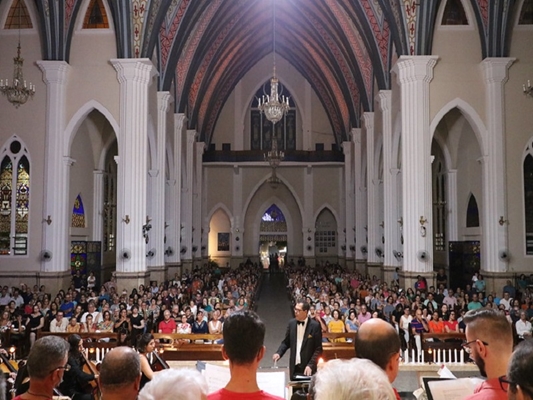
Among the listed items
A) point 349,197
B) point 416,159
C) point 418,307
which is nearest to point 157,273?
point 416,159

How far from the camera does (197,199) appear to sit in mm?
→ 33000

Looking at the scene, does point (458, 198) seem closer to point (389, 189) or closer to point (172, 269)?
point (389, 189)

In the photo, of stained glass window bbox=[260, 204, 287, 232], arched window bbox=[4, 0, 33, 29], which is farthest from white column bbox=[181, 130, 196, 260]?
arched window bbox=[4, 0, 33, 29]

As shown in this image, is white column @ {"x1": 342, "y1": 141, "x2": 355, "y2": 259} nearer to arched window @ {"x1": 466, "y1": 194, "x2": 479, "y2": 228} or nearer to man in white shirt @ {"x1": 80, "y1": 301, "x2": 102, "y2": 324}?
arched window @ {"x1": 466, "y1": 194, "x2": 479, "y2": 228}

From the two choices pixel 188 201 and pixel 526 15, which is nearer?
pixel 526 15

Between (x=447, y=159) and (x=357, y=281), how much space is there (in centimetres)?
611

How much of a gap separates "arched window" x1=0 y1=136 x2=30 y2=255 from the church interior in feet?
0.14

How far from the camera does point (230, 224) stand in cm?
3644

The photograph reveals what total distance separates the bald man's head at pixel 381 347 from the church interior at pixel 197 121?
13365 millimetres

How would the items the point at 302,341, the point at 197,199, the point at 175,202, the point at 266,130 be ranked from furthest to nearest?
the point at 266,130, the point at 197,199, the point at 175,202, the point at 302,341

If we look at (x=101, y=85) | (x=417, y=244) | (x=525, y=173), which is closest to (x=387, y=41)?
(x=525, y=173)

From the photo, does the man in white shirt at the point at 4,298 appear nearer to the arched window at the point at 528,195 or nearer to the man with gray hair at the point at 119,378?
the man with gray hair at the point at 119,378

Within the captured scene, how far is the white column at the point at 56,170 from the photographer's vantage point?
16.9 m

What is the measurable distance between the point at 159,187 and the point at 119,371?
59.5 feet
